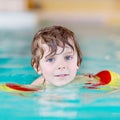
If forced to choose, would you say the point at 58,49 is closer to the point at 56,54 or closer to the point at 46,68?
the point at 56,54

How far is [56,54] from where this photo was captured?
7.99ft

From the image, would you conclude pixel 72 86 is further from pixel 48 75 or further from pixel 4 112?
pixel 4 112

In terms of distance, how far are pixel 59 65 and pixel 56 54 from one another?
0.07 metres

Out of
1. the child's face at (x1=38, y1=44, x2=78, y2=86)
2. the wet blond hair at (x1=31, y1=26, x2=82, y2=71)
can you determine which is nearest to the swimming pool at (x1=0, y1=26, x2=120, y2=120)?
the child's face at (x1=38, y1=44, x2=78, y2=86)

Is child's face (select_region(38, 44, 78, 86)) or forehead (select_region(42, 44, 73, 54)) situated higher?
forehead (select_region(42, 44, 73, 54))

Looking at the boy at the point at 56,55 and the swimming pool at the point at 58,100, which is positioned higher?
the boy at the point at 56,55

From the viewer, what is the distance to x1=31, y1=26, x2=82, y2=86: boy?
2.43m

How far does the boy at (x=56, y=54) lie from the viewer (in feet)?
7.98

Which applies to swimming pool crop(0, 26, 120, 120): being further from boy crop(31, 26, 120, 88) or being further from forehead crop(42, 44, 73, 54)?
forehead crop(42, 44, 73, 54)

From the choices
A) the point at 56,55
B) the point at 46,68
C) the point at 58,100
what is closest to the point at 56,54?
the point at 56,55

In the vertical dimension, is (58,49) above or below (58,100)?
above

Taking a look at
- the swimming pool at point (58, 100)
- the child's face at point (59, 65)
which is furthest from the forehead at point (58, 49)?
the swimming pool at point (58, 100)

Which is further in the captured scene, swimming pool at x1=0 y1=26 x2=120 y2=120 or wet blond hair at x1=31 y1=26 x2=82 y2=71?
wet blond hair at x1=31 y1=26 x2=82 y2=71

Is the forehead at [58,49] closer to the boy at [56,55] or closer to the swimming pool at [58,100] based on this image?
the boy at [56,55]
